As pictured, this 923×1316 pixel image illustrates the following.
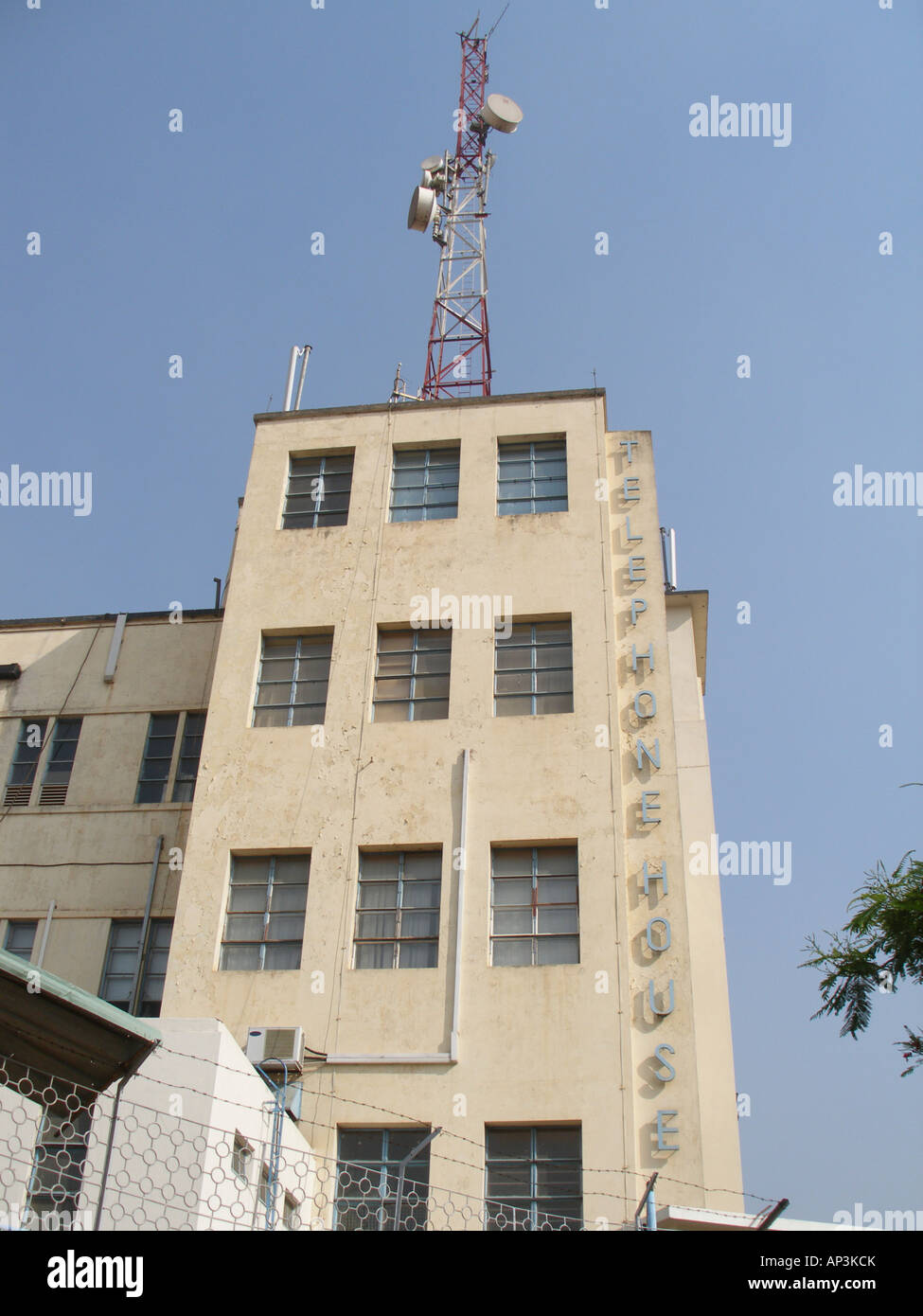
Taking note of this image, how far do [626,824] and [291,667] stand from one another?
228 inches

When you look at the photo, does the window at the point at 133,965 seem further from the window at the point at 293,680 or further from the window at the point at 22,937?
the window at the point at 293,680

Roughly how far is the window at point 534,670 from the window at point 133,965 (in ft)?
21.3

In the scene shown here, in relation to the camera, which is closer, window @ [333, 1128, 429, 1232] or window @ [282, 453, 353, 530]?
window @ [333, 1128, 429, 1232]

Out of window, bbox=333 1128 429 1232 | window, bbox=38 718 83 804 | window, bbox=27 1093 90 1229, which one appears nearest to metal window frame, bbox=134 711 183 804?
window, bbox=38 718 83 804

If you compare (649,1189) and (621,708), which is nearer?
(649,1189)

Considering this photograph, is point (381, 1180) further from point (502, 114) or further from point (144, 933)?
point (502, 114)

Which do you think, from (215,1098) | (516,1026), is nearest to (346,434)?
(516,1026)

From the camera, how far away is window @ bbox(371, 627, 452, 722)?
18.2 meters

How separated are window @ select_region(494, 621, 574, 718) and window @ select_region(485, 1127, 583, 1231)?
5897 mm

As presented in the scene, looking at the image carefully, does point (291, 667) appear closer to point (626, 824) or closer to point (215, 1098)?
point (626, 824)

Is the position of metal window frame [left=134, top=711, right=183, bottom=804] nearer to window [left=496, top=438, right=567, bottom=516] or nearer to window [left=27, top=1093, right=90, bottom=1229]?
window [left=496, top=438, right=567, bottom=516]

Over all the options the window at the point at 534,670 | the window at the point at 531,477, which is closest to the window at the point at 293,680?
the window at the point at 534,670

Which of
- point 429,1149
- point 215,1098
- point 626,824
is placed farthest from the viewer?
point 626,824
